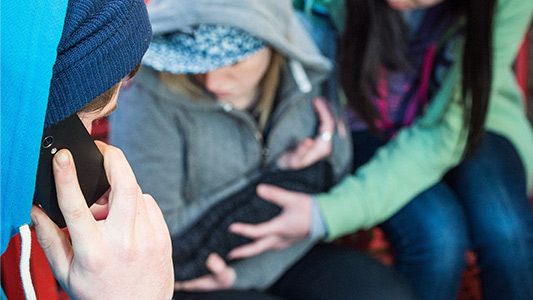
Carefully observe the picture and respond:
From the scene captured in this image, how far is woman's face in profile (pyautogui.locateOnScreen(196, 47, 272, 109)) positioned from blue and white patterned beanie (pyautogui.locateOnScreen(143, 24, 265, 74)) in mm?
44

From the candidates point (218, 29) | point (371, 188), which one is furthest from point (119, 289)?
point (371, 188)

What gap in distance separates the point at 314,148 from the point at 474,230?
0.36 metres

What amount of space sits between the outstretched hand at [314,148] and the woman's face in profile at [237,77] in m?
0.14

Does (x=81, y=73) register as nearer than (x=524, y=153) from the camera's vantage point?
Yes

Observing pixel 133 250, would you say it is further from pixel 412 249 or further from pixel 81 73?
pixel 412 249

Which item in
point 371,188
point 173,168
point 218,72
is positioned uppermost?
point 218,72

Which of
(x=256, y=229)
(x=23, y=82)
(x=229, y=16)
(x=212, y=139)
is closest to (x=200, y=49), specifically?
(x=229, y=16)

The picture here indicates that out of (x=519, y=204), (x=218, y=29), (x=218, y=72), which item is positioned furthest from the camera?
(x=519, y=204)

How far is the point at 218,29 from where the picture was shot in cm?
83

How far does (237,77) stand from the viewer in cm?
96

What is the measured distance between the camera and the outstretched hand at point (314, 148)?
42.1 inches

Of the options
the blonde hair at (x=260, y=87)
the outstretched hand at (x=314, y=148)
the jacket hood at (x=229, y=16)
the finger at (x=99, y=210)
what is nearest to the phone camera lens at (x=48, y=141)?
the finger at (x=99, y=210)

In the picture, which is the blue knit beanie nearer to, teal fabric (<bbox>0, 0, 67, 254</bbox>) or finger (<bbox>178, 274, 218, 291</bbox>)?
teal fabric (<bbox>0, 0, 67, 254</bbox>)

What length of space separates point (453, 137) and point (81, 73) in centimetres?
87
